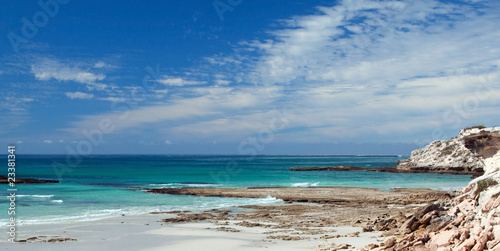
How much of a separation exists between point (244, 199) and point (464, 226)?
2384 centimetres

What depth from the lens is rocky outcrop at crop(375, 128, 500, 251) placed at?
11734mm

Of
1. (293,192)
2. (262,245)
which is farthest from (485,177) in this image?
(293,192)

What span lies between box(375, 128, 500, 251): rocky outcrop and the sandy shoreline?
1925 millimetres

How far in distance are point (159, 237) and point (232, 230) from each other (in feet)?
11.9

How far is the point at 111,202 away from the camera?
109ft

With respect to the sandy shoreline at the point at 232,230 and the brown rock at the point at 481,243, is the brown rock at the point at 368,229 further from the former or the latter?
the brown rock at the point at 481,243

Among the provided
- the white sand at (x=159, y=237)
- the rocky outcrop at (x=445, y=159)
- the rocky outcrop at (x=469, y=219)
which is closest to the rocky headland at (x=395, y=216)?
the rocky outcrop at (x=469, y=219)

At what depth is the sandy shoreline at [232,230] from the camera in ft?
56.0

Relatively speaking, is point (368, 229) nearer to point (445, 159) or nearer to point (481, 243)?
point (481, 243)

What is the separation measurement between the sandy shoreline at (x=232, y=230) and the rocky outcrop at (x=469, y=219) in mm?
1925

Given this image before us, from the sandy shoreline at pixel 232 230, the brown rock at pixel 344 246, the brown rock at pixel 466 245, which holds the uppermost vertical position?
the brown rock at pixel 466 245

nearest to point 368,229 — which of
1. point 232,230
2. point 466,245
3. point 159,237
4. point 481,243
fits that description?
point 232,230

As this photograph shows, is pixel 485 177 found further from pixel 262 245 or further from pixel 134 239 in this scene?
pixel 134 239

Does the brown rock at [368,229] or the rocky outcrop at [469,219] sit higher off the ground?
the rocky outcrop at [469,219]
